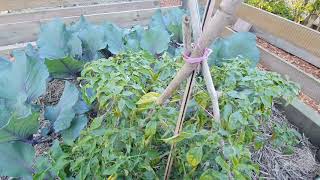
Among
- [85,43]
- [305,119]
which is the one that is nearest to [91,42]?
[85,43]

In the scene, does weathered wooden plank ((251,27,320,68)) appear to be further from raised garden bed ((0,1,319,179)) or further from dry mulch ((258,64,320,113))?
raised garden bed ((0,1,319,179))

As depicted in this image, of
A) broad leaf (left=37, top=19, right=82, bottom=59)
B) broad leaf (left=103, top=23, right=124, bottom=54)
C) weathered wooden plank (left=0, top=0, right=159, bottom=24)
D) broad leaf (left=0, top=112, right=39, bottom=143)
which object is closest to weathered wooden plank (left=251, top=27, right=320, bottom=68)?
weathered wooden plank (left=0, top=0, right=159, bottom=24)

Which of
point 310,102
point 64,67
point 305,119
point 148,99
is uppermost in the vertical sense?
point 148,99

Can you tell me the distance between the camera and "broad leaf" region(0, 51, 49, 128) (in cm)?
150

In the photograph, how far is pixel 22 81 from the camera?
5.03 ft

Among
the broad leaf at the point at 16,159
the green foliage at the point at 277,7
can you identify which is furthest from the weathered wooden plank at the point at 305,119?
the green foliage at the point at 277,7

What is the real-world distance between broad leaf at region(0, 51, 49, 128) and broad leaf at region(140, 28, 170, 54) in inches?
23.5

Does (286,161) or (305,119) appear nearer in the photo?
(286,161)

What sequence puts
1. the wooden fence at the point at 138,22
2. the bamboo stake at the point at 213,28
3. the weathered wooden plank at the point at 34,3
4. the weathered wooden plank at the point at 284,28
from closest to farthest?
the bamboo stake at the point at 213,28
the wooden fence at the point at 138,22
the weathered wooden plank at the point at 284,28
the weathered wooden plank at the point at 34,3

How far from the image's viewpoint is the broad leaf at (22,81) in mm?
1503

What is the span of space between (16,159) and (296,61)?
2331 millimetres

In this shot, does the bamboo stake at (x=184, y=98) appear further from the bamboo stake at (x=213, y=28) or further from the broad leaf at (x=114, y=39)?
the broad leaf at (x=114, y=39)

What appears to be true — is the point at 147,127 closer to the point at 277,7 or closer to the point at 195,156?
the point at 195,156

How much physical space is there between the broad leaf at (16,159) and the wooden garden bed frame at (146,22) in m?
1.08
